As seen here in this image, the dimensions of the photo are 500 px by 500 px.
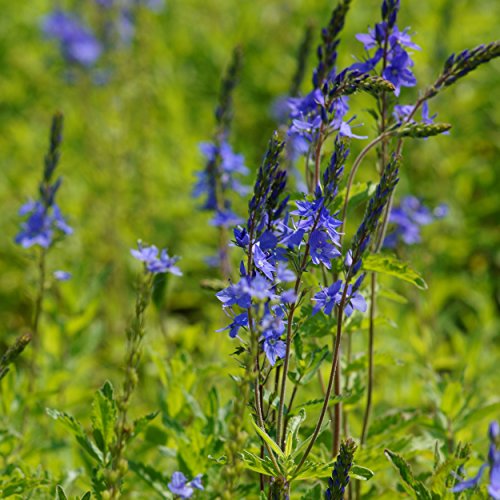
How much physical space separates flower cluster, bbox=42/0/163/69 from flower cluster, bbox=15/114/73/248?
8.34 ft

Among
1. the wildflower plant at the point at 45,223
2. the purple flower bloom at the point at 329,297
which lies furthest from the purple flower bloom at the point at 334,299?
the wildflower plant at the point at 45,223

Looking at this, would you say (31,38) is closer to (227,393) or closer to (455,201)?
(455,201)

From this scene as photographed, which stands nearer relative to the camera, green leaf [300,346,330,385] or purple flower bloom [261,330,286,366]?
purple flower bloom [261,330,286,366]

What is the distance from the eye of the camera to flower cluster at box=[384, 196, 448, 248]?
345 centimetres

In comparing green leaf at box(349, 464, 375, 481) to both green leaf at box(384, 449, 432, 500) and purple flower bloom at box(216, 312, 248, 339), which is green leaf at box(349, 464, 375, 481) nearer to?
green leaf at box(384, 449, 432, 500)

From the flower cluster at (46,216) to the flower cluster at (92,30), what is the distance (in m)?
2.54

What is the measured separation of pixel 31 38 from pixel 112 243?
3216mm

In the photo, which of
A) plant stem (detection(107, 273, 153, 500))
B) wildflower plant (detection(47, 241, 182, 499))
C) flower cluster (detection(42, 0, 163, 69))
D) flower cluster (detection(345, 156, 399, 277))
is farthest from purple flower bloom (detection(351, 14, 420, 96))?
flower cluster (detection(42, 0, 163, 69))

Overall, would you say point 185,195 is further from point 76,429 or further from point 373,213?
point 373,213

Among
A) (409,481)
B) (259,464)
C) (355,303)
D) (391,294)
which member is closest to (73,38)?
(391,294)

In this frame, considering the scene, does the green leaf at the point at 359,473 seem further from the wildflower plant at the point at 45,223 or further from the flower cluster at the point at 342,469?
the wildflower plant at the point at 45,223

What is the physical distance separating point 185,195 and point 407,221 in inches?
80.9

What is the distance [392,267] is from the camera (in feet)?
6.88

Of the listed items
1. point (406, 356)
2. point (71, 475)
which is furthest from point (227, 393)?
point (71, 475)
